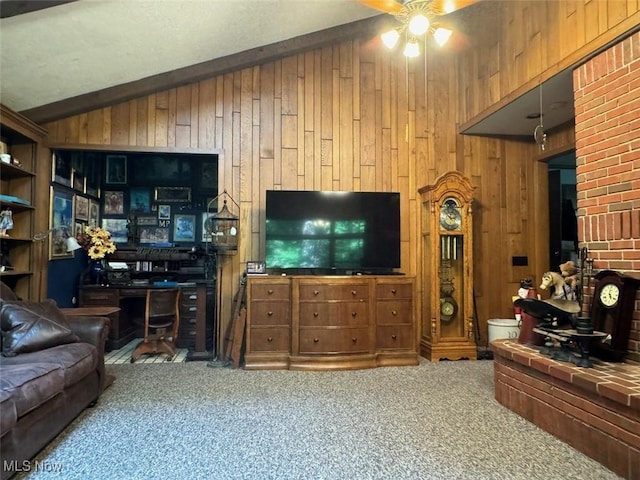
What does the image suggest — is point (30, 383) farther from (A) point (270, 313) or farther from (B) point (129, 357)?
(B) point (129, 357)

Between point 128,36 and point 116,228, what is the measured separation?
9.89 ft

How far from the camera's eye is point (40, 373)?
1.97 meters

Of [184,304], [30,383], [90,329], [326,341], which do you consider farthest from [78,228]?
[326,341]

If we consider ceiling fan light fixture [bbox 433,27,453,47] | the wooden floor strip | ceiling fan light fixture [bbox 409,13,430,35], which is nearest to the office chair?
the wooden floor strip

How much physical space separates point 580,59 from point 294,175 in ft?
8.88

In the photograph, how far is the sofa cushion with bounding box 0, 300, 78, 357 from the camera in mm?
2289

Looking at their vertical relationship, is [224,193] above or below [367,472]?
above

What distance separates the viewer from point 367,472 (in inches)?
73.4

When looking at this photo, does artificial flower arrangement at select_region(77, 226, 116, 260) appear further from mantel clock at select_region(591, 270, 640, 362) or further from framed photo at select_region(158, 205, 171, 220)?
mantel clock at select_region(591, 270, 640, 362)

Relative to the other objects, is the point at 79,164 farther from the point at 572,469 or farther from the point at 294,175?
the point at 572,469

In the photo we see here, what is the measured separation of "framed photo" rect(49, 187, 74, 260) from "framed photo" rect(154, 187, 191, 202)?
3.82 ft

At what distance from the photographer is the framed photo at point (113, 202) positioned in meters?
5.35

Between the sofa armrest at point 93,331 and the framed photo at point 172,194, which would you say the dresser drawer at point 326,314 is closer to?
the sofa armrest at point 93,331

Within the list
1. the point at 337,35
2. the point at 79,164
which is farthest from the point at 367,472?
the point at 79,164
